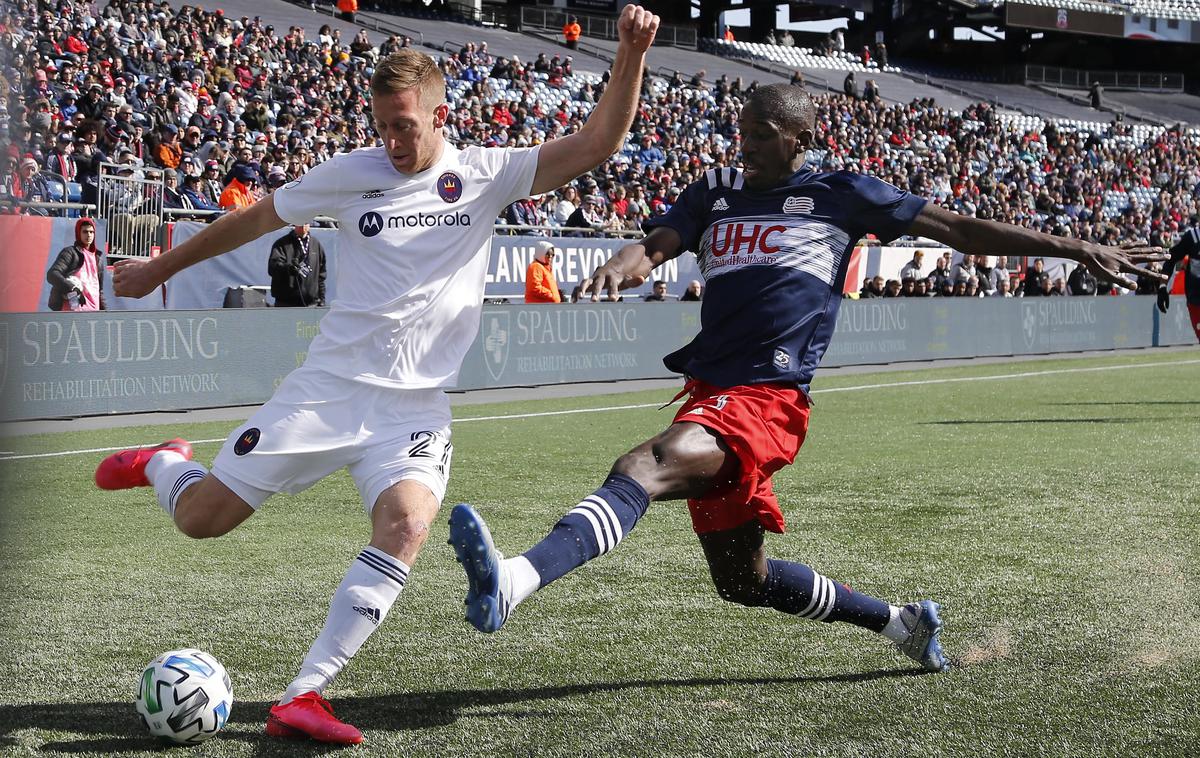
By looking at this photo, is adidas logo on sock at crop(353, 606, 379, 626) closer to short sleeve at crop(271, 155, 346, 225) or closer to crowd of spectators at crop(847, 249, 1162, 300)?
short sleeve at crop(271, 155, 346, 225)

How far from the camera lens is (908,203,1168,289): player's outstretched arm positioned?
438 cm

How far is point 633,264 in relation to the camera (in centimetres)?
423

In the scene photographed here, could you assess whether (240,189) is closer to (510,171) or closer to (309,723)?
(510,171)

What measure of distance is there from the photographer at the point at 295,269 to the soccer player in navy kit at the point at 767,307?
11.5m

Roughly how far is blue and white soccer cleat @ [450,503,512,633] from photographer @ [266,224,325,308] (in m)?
12.7

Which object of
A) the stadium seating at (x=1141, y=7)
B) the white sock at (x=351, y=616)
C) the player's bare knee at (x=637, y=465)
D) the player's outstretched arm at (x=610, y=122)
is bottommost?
the white sock at (x=351, y=616)

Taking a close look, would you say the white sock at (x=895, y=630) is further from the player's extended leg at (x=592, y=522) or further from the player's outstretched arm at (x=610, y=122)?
the player's outstretched arm at (x=610, y=122)

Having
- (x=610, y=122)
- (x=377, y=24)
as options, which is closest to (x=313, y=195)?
(x=610, y=122)

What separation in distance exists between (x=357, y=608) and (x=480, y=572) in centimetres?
71

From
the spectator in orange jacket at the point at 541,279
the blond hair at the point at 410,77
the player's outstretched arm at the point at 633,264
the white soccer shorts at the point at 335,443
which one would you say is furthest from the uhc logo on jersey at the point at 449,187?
the spectator in orange jacket at the point at 541,279

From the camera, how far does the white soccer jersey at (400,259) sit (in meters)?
4.15

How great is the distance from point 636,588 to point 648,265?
2357 millimetres

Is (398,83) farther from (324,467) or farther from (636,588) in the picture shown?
(636,588)

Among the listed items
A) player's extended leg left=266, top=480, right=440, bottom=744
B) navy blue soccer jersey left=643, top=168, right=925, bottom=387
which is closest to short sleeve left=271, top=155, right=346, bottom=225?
player's extended leg left=266, top=480, right=440, bottom=744
